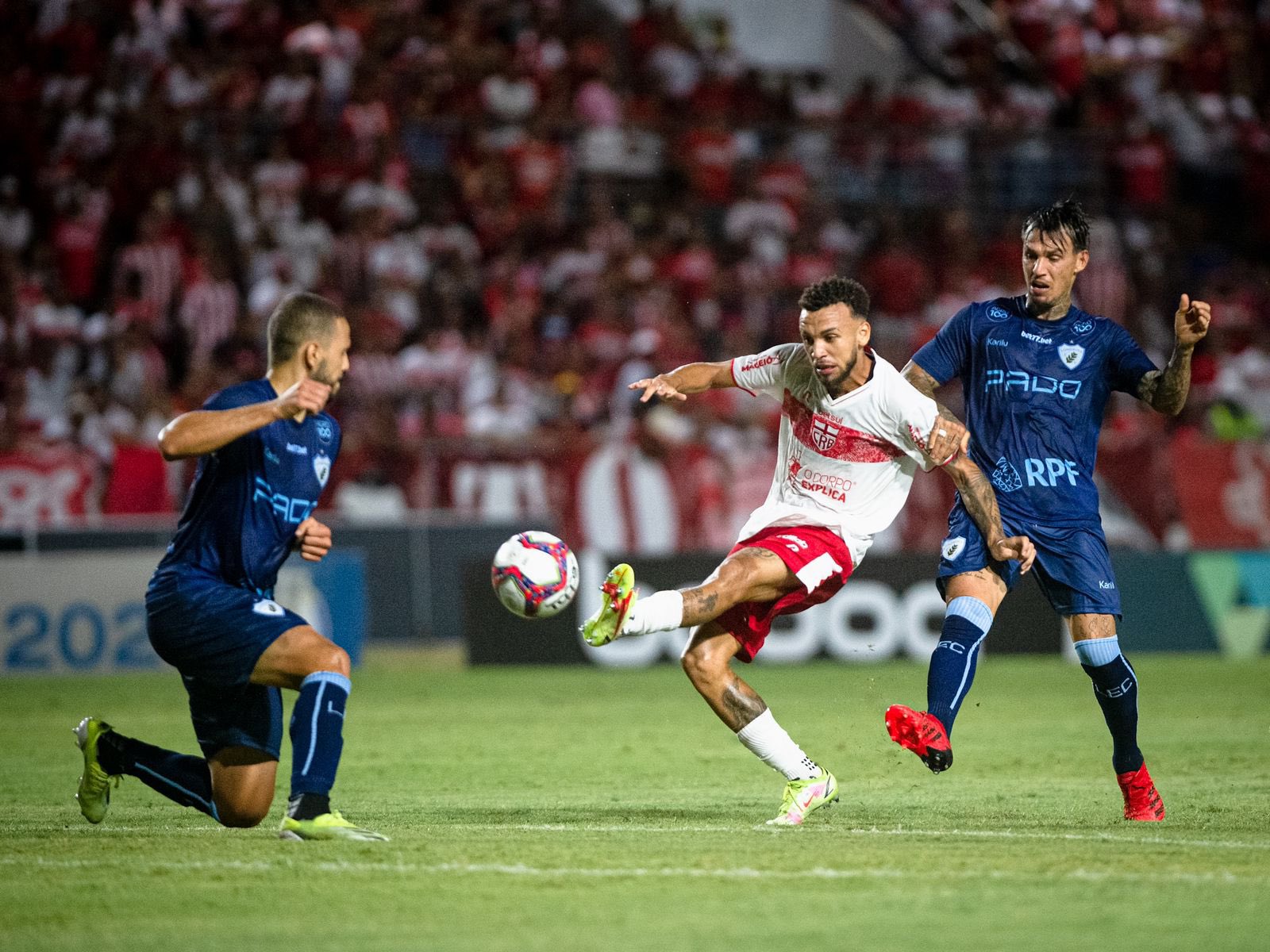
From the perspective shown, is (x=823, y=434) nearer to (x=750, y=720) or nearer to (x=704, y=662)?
(x=704, y=662)

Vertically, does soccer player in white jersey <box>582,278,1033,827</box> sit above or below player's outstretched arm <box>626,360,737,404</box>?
below

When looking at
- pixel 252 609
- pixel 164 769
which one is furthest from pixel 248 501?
pixel 164 769

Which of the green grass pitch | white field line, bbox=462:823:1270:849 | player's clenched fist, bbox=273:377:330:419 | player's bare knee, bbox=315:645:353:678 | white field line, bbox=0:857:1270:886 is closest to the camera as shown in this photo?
the green grass pitch

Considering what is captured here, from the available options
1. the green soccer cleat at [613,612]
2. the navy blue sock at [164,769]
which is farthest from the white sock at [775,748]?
the navy blue sock at [164,769]

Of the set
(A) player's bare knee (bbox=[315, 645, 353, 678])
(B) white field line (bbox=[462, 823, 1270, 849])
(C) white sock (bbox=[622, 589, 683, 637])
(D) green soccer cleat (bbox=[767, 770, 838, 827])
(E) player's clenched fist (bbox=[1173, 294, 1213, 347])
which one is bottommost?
(B) white field line (bbox=[462, 823, 1270, 849])

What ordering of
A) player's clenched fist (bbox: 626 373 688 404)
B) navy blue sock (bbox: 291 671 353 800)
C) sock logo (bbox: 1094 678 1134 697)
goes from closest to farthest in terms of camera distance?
Answer: navy blue sock (bbox: 291 671 353 800) < sock logo (bbox: 1094 678 1134 697) < player's clenched fist (bbox: 626 373 688 404)

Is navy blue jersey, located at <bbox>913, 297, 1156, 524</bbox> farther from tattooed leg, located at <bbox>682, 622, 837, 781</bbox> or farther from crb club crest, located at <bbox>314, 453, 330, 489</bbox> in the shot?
crb club crest, located at <bbox>314, 453, 330, 489</bbox>

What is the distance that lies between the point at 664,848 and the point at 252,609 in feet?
5.88

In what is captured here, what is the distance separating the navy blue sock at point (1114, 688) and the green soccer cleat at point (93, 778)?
162 inches

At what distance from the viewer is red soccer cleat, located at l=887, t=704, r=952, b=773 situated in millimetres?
7082

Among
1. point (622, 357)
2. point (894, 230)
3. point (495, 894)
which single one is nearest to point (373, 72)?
point (622, 357)

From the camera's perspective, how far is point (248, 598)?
269 inches

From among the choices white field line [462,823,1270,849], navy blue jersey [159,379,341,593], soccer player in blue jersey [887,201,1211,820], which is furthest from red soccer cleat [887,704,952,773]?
navy blue jersey [159,379,341,593]

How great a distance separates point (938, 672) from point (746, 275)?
45.5ft
